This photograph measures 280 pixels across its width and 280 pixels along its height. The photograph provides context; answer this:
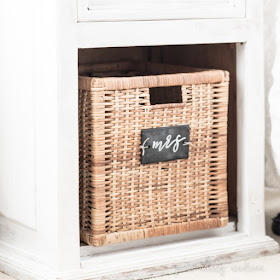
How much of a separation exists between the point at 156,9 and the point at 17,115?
0.34m

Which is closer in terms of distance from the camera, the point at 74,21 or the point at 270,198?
the point at 74,21

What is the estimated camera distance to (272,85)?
1409mm

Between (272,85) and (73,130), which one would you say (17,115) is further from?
(272,85)

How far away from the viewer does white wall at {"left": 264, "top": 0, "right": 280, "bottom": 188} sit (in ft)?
4.56

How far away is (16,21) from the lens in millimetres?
1262

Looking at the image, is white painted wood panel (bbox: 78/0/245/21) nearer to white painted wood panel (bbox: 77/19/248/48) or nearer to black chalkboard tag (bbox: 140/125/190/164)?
white painted wood panel (bbox: 77/19/248/48)

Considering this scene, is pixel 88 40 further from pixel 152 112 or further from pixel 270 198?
pixel 270 198

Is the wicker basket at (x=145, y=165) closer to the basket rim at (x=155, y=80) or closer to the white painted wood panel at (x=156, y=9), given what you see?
the basket rim at (x=155, y=80)

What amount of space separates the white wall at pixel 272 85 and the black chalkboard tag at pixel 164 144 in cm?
20

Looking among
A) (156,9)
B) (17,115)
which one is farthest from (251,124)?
(17,115)

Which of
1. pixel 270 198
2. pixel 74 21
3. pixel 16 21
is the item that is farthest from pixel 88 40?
pixel 270 198

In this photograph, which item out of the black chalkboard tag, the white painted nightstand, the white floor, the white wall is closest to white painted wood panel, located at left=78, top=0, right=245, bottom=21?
the white painted nightstand

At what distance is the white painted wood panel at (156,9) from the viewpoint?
1.21 metres

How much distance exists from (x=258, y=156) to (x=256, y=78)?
0.17 metres
